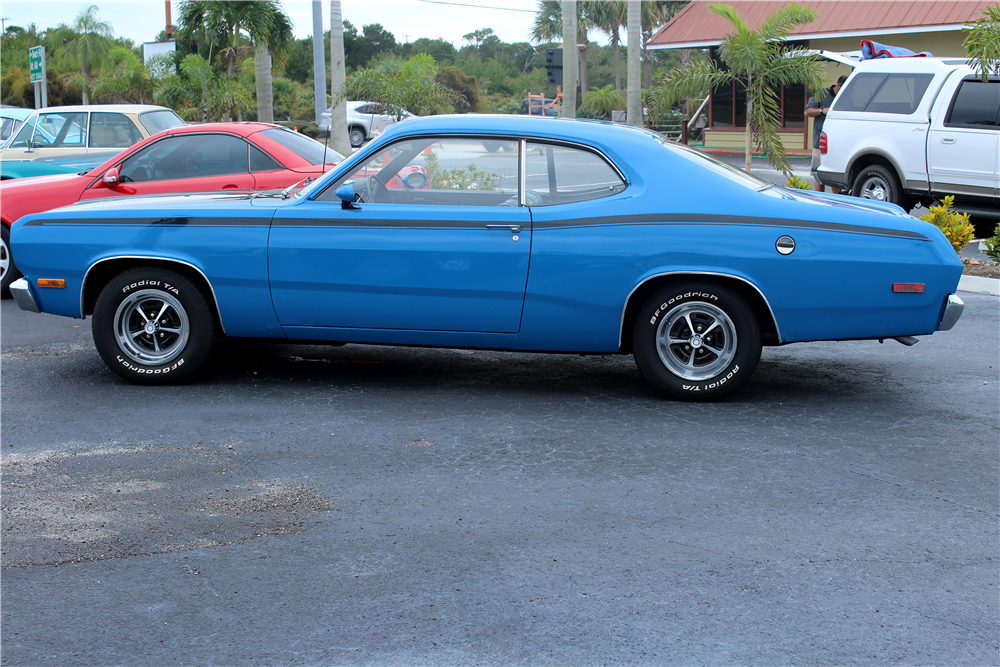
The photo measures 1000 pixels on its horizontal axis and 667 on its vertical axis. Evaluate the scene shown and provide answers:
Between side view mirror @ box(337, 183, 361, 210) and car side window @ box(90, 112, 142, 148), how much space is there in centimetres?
787

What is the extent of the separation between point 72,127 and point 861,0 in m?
21.7

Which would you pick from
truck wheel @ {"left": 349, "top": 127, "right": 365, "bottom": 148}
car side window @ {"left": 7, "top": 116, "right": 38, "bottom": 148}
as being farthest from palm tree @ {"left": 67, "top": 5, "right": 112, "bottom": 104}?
car side window @ {"left": 7, "top": 116, "right": 38, "bottom": 148}

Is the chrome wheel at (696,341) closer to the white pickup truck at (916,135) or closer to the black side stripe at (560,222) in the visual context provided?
the black side stripe at (560,222)

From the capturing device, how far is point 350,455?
476 centimetres

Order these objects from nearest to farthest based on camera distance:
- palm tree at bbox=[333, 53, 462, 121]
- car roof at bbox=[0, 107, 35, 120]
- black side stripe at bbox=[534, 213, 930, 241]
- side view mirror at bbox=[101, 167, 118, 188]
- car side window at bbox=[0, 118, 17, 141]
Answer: black side stripe at bbox=[534, 213, 930, 241] < side view mirror at bbox=[101, 167, 118, 188] < car side window at bbox=[0, 118, 17, 141] < car roof at bbox=[0, 107, 35, 120] < palm tree at bbox=[333, 53, 462, 121]

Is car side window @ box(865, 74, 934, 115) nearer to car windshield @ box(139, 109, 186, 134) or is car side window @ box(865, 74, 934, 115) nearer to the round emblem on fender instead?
the round emblem on fender

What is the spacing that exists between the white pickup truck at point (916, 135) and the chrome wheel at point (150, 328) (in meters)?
9.26

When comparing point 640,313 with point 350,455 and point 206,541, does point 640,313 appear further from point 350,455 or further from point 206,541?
point 206,541

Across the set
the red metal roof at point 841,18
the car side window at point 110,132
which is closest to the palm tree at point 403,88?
the red metal roof at point 841,18

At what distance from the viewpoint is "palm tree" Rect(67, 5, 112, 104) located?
49.2 m

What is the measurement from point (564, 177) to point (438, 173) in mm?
742

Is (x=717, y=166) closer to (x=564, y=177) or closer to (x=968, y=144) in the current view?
(x=564, y=177)

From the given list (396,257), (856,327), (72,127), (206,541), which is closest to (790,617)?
(206,541)

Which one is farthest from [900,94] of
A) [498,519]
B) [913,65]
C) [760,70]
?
[498,519]
